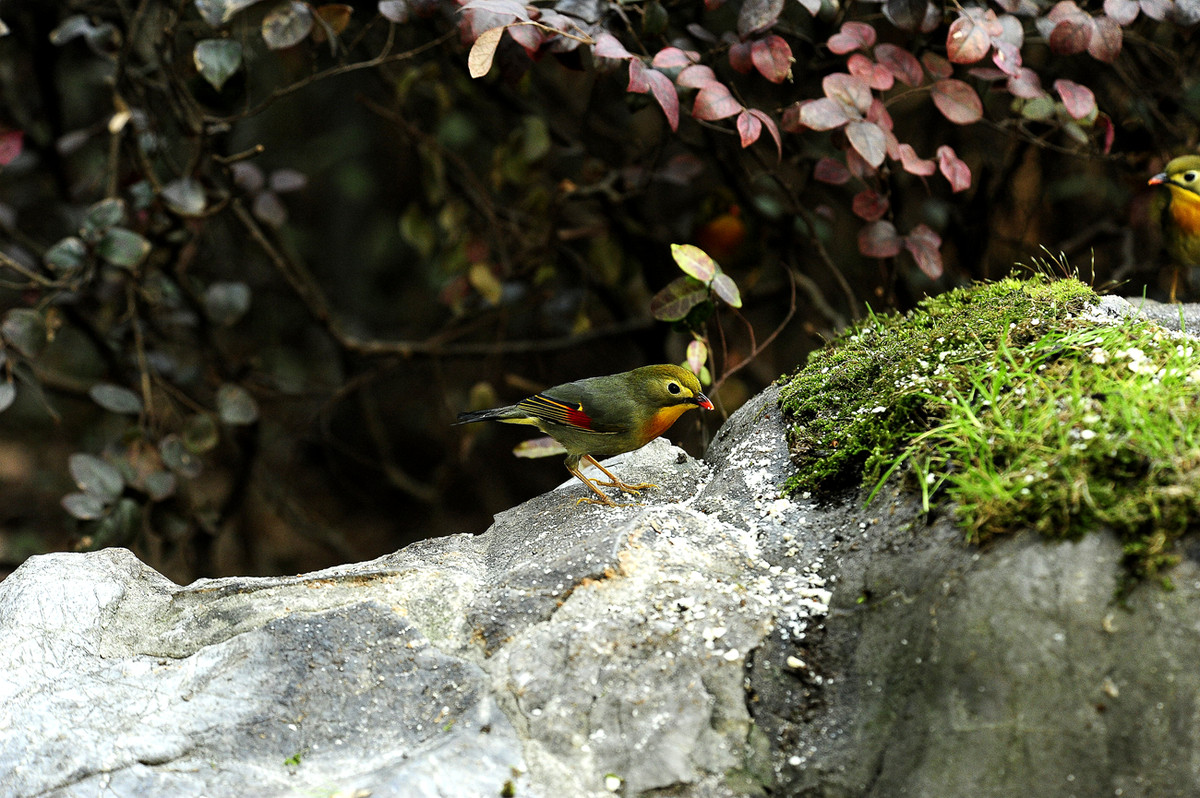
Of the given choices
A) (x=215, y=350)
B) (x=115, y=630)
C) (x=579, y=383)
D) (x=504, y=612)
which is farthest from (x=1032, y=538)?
(x=215, y=350)

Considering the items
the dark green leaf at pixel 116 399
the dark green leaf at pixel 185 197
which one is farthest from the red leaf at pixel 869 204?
the dark green leaf at pixel 116 399

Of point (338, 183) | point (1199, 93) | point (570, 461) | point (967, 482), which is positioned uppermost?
point (1199, 93)

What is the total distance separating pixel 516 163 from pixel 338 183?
2988mm

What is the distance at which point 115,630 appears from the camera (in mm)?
2422

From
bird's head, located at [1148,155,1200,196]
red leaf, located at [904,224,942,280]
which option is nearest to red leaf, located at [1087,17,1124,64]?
red leaf, located at [904,224,942,280]

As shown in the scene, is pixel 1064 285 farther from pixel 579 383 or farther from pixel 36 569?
pixel 36 569

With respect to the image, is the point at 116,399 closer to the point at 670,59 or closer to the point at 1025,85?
the point at 670,59

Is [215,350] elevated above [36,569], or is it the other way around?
[36,569]

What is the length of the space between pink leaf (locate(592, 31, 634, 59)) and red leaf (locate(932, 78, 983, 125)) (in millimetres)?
1262

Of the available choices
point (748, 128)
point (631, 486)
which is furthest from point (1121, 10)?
point (631, 486)

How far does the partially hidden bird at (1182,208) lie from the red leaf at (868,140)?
64.7 inches

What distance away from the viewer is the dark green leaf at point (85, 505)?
3836 millimetres

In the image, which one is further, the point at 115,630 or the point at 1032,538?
the point at 115,630

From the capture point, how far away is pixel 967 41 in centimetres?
305
